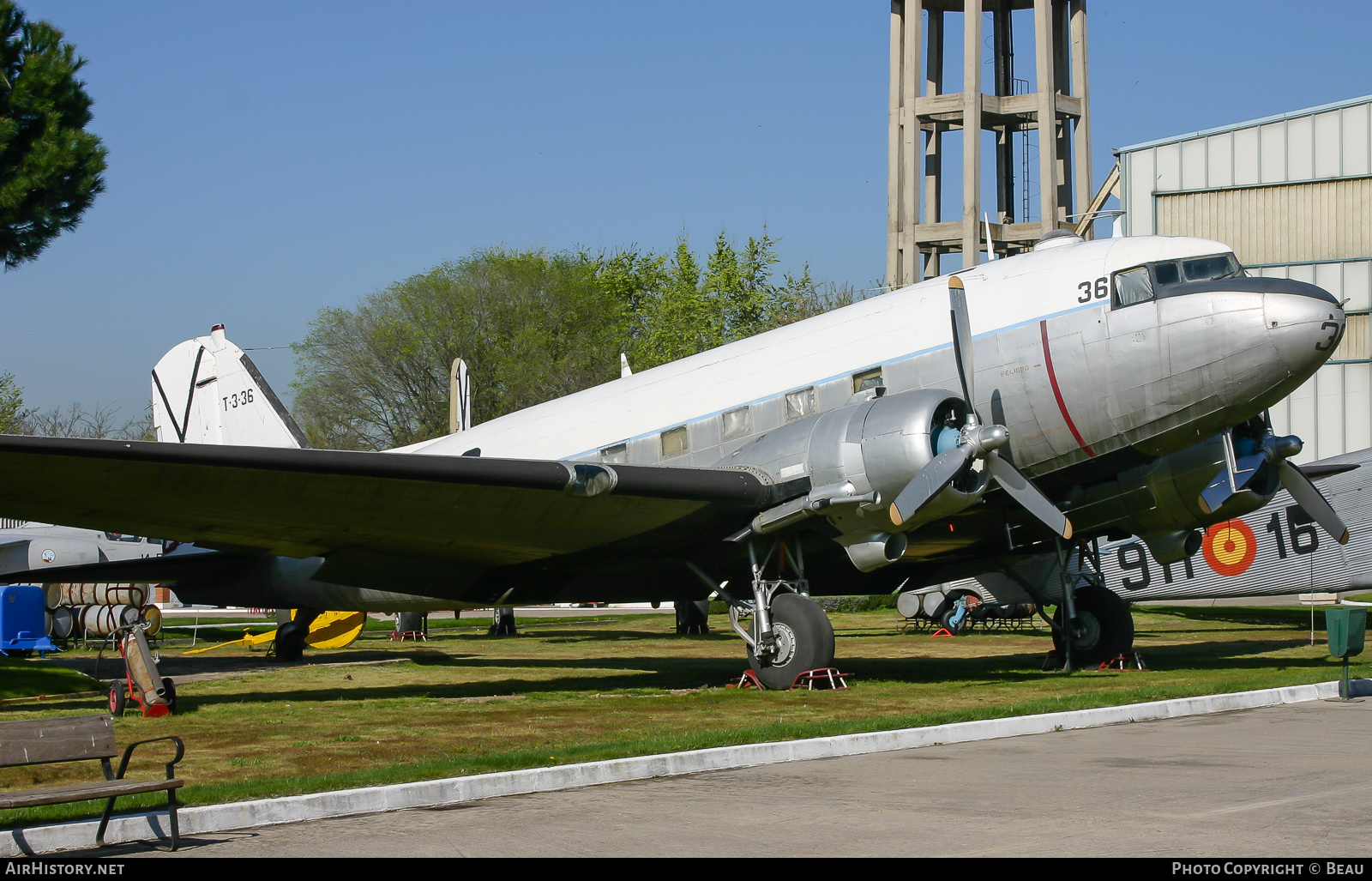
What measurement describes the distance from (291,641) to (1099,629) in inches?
519

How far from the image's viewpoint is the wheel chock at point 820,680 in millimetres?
13836

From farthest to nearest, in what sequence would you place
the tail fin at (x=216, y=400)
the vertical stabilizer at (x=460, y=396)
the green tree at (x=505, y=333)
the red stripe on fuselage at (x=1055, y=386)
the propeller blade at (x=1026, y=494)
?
the green tree at (x=505, y=333) < the vertical stabilizer at (x=460, y=396) < the tail fin at (x=216, y=400) < the red stripe on fuselage at (x=1055, y=386) < the propeller blade at (x=1026, y=494)

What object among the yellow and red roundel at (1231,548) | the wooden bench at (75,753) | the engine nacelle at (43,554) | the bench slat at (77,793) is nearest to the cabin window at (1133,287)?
the wooden bench at (75,753)

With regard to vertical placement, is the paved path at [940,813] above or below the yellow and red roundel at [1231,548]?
below

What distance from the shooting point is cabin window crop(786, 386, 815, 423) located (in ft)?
47.8

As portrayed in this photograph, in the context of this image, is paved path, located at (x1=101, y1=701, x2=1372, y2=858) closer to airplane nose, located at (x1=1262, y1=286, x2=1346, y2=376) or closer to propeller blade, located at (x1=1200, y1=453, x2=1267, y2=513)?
airplane nose, located at (x1=1262, y1=286, x2=1346, y2=376)

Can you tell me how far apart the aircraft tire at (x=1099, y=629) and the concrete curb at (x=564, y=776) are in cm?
389

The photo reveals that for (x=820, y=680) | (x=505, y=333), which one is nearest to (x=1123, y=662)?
(x=820, y=680)

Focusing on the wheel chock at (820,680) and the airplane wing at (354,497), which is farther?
the wheel chock at (820,680)

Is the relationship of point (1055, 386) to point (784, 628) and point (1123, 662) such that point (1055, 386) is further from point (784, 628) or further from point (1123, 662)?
point (1123, 662)

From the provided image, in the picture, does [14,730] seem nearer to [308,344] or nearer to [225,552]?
[225,552]

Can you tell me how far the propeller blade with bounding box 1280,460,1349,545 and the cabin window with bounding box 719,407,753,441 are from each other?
6523 mm

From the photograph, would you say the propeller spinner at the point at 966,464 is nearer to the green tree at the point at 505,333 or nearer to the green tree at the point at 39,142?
the green tree at the point at 39,142

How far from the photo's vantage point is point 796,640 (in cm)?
1393
